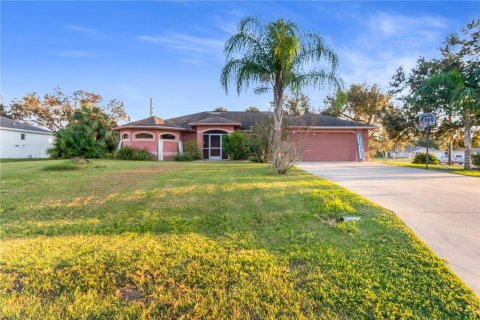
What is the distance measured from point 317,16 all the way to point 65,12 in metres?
10.4

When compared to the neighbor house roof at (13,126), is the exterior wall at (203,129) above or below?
below

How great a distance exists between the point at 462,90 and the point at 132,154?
2189 centimetres

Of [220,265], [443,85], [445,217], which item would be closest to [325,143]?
[443,85]

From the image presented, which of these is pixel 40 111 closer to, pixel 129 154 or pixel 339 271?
pixel 129 154

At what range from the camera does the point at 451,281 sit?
2.18m

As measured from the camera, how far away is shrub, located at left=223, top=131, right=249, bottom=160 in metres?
18.4

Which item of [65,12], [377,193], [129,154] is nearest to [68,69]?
[129,154]

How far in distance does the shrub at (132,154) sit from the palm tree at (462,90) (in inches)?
779

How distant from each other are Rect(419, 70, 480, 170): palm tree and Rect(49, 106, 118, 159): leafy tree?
23519 mm

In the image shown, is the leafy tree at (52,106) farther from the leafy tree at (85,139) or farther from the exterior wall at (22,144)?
the leafy tree at (85,139)

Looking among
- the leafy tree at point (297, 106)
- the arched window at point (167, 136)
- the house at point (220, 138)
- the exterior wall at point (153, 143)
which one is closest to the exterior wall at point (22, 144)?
the exterior wall at point (153, 143)

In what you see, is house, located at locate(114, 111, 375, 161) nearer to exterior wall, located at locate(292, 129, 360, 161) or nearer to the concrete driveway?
exterior wall, located at locate(292, 129, 360, 161)

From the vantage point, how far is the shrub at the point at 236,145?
18406mm

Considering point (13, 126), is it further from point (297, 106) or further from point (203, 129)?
point (297, 106)
